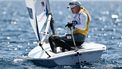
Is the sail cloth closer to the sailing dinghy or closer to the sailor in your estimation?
the sailing dinghy

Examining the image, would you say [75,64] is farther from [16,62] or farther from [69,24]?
[16,62]

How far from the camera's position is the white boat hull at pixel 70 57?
16.1 m

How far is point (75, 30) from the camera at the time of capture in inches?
661

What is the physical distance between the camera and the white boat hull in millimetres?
16102

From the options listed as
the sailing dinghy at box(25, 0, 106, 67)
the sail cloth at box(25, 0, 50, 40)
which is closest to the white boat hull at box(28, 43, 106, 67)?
the sailing dinghy at box(25, 0, 106, 67)

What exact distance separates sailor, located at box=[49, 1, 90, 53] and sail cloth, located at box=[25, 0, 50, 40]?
610mm

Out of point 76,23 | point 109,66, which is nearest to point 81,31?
point 76,23

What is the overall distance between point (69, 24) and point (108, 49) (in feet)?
18.9

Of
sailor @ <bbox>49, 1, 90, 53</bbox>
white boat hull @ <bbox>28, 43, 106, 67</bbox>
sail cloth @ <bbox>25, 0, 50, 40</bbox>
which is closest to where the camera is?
white boat hull @ <bbox>28, 43, 106, 67</bbox>

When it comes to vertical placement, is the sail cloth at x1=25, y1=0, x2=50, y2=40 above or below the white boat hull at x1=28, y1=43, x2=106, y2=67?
above

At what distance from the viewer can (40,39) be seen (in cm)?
1702

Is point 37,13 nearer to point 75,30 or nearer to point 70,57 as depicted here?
point 75,30

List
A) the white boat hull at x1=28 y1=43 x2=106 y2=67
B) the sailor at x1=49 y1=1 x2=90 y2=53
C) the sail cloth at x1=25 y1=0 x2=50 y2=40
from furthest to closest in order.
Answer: the sail cloth at x1=25 y1=0 x2=50 y2=40 → the sailor at x1=49 y1=1 x2=90 y2=53 → the white boat hull at x1=28 y1=43 x2=106 y2=67

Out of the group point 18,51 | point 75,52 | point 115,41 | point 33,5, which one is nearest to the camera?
point 75,52
